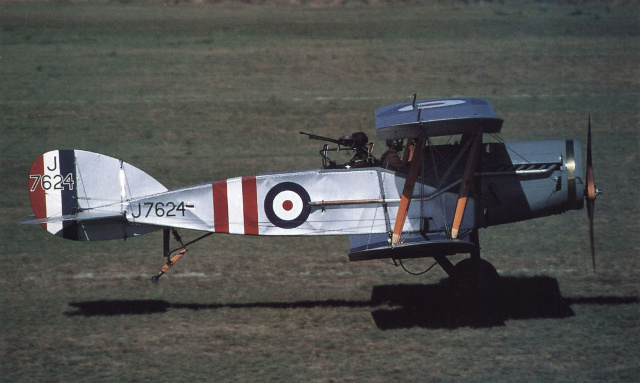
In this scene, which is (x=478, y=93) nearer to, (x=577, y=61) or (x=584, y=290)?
(x=577, y=61)

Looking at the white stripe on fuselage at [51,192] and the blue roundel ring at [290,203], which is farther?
the white stripe on fuselage at [51,192]

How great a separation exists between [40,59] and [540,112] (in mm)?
13973

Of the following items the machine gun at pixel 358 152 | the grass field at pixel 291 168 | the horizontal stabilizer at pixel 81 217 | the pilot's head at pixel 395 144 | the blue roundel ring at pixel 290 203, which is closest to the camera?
the grass field at pixel 291 168

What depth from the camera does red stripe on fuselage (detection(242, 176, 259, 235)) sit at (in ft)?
30.2

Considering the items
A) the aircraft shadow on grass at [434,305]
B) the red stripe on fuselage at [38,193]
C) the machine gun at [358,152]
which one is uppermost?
the machine gun at [358,152]

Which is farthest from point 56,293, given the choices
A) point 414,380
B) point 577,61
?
point 577,61

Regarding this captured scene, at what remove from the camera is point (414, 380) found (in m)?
7.78

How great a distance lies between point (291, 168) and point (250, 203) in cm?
603

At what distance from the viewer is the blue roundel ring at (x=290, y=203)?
9148mm

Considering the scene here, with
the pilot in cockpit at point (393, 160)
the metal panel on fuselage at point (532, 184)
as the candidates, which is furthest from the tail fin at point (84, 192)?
the metal panel on fuselage at point (532, 184)

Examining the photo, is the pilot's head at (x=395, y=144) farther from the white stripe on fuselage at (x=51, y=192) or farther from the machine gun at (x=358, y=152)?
the white stripe on fuselage at (x=51, y=192)

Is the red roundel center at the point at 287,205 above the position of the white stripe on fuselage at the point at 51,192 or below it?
below

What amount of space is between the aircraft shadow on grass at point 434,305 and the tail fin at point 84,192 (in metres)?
1.04

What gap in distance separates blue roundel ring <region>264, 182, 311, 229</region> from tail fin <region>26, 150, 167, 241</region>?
1.59 m
